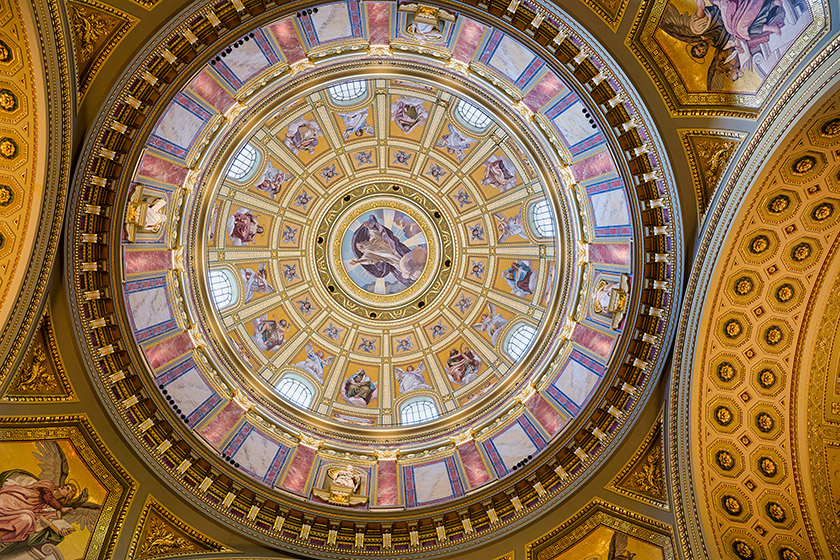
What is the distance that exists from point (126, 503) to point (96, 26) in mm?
13494

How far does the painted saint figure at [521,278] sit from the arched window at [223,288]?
12.6m

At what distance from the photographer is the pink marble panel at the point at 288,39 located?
1694 cm

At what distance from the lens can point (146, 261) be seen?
19.0 m

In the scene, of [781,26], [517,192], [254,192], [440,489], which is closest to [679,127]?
[781,26]

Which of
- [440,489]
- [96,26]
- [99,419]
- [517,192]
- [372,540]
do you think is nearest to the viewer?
[96,26]

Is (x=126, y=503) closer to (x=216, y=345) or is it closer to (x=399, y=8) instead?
(x=216, y=345)

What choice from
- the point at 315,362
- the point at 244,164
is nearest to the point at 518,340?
the point at 315,362

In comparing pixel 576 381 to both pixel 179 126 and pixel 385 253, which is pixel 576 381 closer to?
pixel 385 253

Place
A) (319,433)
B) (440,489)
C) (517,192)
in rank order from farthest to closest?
(517,192) < (319,433) < (440,489)

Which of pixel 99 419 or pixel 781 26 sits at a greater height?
pixel 781 26

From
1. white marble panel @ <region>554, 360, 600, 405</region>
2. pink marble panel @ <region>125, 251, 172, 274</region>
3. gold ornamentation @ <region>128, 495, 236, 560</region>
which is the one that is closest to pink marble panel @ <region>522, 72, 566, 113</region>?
white marble panel @ <region>554, 360, 600, 405</region>

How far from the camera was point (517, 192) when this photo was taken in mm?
25688

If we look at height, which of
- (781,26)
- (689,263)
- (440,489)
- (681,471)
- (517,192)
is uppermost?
(781,26)

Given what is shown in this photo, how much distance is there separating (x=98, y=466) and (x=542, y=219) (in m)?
19.1
